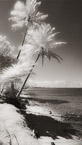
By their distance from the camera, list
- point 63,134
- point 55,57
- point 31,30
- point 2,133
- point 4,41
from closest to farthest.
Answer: point 2,133 → point 63,134 → point 55,57 → point 31,30 → point 4,41

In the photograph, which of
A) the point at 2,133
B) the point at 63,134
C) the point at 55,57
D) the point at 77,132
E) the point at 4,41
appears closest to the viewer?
the point at 2,133

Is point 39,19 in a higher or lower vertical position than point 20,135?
higher

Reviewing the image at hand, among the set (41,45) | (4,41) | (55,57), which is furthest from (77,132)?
(4,41)

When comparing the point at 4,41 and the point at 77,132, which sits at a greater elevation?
the point at 4,41

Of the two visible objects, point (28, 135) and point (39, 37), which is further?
point (39, 37)

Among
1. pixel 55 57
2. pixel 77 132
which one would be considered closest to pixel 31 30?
pixel 55 57

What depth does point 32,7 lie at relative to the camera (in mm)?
29547

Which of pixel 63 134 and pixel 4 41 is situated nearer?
pixel 63 134

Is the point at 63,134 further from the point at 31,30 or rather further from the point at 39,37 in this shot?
the point at 31,30

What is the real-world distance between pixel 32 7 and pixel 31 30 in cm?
365

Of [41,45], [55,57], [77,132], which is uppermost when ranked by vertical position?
[41,45]

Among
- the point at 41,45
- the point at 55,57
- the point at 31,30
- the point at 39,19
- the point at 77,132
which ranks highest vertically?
the point at 39,19

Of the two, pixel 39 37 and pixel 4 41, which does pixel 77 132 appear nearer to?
pixel 39 37

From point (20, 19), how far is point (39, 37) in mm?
5069
